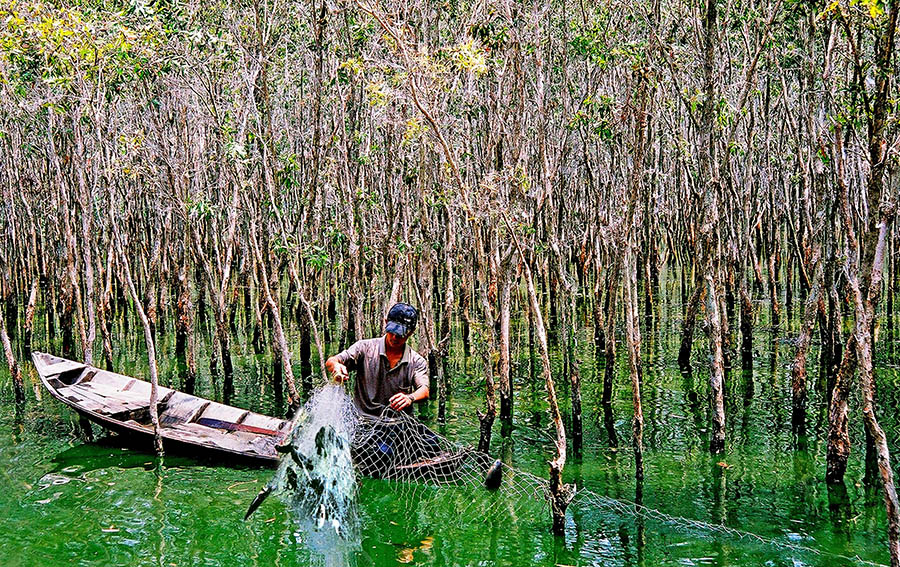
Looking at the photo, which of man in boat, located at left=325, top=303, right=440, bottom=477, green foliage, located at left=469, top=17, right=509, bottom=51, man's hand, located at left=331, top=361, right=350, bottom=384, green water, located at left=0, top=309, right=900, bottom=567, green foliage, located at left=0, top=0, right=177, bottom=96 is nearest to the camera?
green water, located at left=0, top=309, right=900, bottom=567

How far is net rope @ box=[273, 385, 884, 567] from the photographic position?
7785mm

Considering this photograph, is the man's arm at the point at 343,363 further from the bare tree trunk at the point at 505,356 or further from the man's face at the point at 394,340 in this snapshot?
the bare tree trunk at the point at 505,356

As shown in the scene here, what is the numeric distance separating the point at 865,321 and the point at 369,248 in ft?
28.1

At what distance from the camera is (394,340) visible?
27.1 feet

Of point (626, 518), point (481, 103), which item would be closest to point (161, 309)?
point (481, 103)

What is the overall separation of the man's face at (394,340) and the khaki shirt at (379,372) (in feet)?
0.50

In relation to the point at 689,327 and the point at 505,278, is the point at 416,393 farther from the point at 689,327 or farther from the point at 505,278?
the point at 689,327

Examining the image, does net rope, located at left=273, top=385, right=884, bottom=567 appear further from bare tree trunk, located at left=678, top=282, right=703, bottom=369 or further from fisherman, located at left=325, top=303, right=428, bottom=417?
bare tree trunk, located at left=678, top=282, right=703, bottom=369

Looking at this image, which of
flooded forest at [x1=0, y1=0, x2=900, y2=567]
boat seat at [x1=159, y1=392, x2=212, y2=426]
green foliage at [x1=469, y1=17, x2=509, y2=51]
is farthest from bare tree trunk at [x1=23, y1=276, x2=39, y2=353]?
green foliage at [x1=469, y1=17, x2=509, y2=51]

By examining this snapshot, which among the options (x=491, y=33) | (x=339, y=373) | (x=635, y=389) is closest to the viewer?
(x=339, y=373)

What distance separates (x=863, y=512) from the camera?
7.92 m

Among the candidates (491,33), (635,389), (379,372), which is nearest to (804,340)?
(635,389)

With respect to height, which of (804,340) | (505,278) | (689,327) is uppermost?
(505,278)

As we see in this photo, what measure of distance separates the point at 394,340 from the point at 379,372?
446 millimetres
